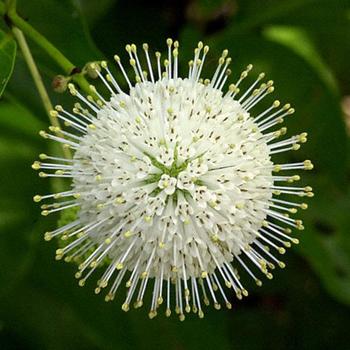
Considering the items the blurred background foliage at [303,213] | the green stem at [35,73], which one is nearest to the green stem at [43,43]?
the green stem at [35,73]

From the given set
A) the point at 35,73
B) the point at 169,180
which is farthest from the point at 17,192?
the point at 169,180

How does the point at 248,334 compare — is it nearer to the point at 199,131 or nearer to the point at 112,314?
the point at 112,314

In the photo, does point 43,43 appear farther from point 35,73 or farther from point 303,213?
point 303,213

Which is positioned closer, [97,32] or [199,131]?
[199,131]

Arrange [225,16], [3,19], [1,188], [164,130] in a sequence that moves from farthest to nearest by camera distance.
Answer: [225,16], [1,188], [3,19], [164,130]

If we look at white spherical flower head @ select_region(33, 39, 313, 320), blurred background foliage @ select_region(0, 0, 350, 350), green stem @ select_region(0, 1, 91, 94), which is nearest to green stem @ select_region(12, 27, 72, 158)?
green stem @ select_region(0, 1, 91, 94)

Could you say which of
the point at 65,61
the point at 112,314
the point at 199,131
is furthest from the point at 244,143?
the point at 112,314
